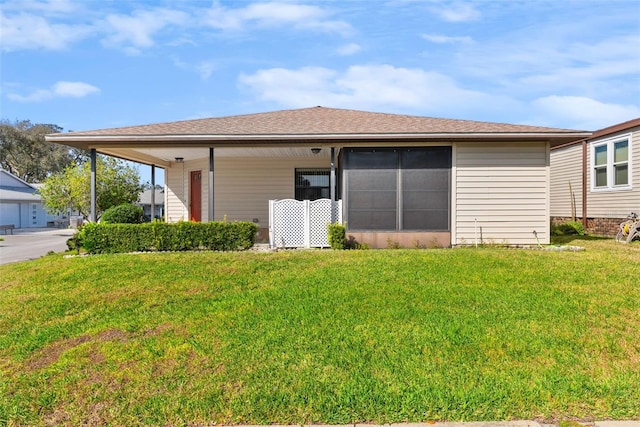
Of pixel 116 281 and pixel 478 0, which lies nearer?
pixel 116 281

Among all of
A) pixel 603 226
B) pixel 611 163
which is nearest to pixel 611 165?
pixel 611 163

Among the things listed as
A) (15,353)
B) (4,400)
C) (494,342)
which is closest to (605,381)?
(494,342)

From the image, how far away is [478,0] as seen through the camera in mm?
8992

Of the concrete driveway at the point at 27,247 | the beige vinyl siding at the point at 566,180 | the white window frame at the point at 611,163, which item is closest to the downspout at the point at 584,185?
the white window frame at the point at 611,163

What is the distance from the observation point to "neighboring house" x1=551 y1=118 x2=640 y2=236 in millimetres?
11758

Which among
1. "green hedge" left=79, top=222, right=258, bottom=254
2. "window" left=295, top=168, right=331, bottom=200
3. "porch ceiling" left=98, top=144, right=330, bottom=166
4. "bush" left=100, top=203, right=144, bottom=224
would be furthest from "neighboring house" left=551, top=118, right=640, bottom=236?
"bush" left=100, top=203, right=144, bottom=224

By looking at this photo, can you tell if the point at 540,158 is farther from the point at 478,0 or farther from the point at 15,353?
the point at 15,353

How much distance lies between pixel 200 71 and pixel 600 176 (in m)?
13.5

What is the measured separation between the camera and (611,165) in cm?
1259

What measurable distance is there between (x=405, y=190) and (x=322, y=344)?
6336 millimetres

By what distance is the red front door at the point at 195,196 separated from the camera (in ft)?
44.1

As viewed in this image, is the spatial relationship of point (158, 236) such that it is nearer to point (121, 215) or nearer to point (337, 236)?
point (121, 215)

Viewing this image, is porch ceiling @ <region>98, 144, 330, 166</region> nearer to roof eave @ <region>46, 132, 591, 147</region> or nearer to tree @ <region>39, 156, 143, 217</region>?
roof eave @ <region>46, 132, 591, 147</region>

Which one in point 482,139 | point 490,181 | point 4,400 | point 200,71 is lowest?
point 4,400
